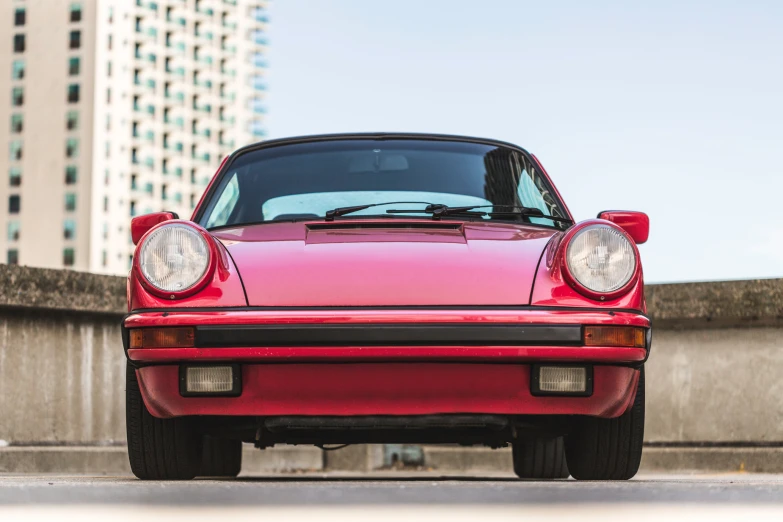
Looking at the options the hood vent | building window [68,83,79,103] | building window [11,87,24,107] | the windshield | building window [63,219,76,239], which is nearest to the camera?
the hood vent

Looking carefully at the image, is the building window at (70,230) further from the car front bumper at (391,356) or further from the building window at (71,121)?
the car front bumper at (391,356)

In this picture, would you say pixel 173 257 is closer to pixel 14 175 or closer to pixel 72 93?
pixel 72 93

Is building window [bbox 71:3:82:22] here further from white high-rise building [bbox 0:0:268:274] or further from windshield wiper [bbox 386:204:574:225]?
windshield wiper [bbox 386:204:574:225]

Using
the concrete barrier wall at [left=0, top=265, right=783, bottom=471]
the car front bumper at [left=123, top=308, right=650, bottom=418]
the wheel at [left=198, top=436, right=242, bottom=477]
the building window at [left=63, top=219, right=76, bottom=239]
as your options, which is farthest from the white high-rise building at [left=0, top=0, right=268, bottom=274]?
the car front bumper at [left=123, top=308, right=650, bottom=418]

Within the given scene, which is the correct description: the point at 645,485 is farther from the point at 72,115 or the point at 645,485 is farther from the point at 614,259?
the point at 72,115

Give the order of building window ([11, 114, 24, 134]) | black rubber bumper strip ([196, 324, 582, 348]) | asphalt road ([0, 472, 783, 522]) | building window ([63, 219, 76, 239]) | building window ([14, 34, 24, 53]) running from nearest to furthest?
asphalt road ([0, 472, 783, 522])
black rubber bumper strip ([196, 324, 582, 348])
building window ([63, 219, 76, 239])
building window ([11, 114, 24, 134])
building window ([14, 34, 24, 53])

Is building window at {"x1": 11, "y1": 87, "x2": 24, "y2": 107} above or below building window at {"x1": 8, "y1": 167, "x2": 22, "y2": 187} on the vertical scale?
above

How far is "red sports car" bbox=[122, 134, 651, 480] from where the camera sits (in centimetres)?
386

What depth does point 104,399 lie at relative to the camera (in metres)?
7.86

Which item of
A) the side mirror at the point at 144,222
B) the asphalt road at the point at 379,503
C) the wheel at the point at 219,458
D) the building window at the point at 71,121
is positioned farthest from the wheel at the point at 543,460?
the building window at the point at 71,121

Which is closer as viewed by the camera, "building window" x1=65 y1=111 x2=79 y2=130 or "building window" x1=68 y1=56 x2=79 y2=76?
"building window" x1=65 y1=111 x2=79 y2=130

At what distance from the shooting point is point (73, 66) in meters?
88.3

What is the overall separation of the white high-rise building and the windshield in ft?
262

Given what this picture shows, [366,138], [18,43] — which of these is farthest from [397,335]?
[18,43]
